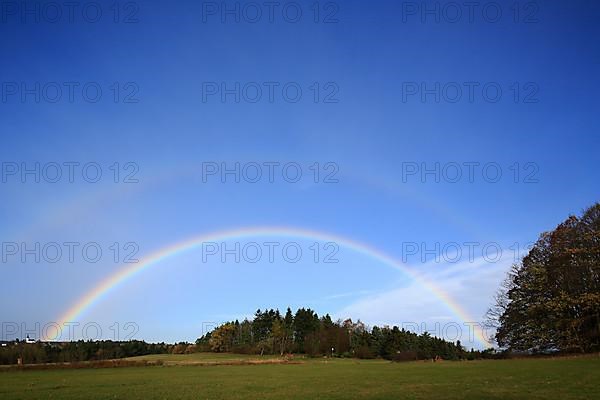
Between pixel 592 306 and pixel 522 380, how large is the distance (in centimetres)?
4183

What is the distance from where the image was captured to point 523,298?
240 feet

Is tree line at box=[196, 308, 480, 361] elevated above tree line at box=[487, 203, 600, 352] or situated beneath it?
situated beneath

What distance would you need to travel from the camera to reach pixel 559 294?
67.6 meters

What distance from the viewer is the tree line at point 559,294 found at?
65.9 m

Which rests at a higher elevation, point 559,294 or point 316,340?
point 559,294

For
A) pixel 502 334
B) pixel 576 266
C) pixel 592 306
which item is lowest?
pixel 502 334

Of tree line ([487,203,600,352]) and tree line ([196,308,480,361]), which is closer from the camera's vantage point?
tree line ([487,203,600,352])

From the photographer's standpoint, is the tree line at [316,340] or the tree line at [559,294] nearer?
the tree line at [559,294]

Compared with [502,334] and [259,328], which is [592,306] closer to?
[502,334]

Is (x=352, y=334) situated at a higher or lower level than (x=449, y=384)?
lower

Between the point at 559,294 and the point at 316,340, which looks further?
Result: the point at 316,340

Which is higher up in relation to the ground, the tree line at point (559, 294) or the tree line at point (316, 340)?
the tree line at point (559, 294)

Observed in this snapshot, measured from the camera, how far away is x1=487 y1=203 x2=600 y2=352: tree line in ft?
216

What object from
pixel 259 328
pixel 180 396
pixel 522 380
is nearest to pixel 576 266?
pixel 522 380
